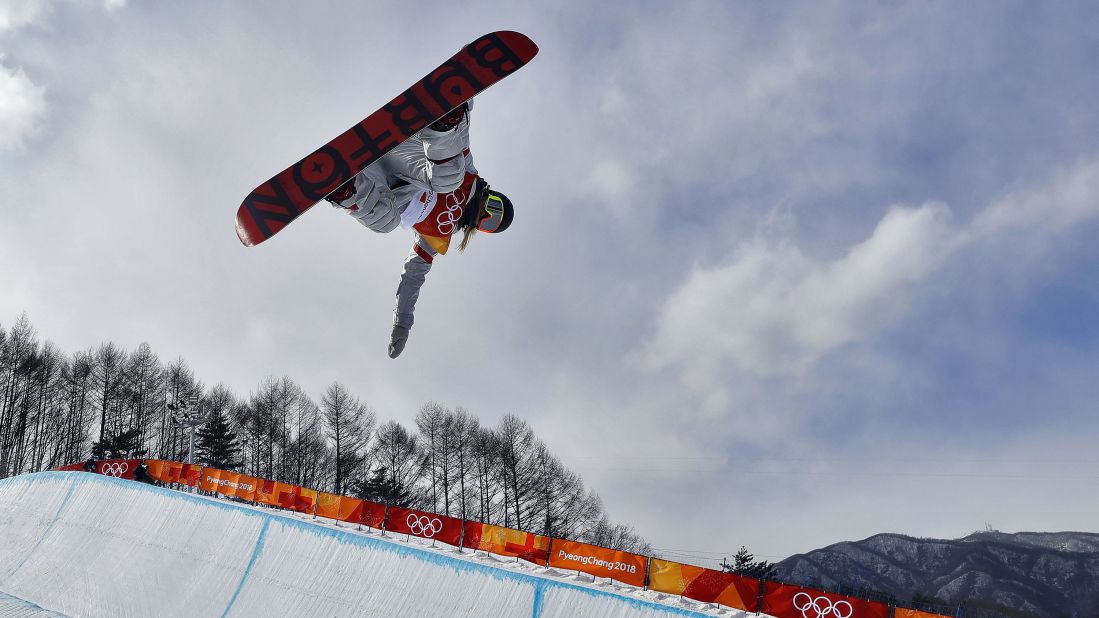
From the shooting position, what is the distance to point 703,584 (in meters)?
13.8

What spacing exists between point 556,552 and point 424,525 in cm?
481

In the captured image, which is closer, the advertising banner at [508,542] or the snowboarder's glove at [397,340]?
the snowboarder's glove at [397,340]

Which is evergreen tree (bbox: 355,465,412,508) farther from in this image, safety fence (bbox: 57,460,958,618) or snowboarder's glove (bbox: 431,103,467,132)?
snowboarder's glove (bbox: 431,103,467,132)

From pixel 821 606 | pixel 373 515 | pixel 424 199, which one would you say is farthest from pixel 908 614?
pixel 373 515

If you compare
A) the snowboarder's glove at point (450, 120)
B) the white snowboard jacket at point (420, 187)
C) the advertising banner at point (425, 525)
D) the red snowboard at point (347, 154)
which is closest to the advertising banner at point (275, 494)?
the advertising banner at point (425, 525)

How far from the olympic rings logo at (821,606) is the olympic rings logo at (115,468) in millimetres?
24259

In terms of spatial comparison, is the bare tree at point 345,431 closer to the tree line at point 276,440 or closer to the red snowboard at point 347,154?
the tree line at point 276,440

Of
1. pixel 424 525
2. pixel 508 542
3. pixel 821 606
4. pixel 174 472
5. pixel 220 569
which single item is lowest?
pixel 821 606

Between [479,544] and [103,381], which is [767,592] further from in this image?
[103,381]

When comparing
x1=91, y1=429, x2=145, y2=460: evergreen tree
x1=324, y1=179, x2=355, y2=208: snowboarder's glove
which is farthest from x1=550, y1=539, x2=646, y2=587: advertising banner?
x1=91, y1=429, x2=145, y2=460: evergreen tree

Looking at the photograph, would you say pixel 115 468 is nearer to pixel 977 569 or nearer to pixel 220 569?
pixel 220 569

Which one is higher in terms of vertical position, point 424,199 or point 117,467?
point 424,199

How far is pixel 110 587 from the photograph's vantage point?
1010 centimetres

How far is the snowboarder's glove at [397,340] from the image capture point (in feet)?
23.5
